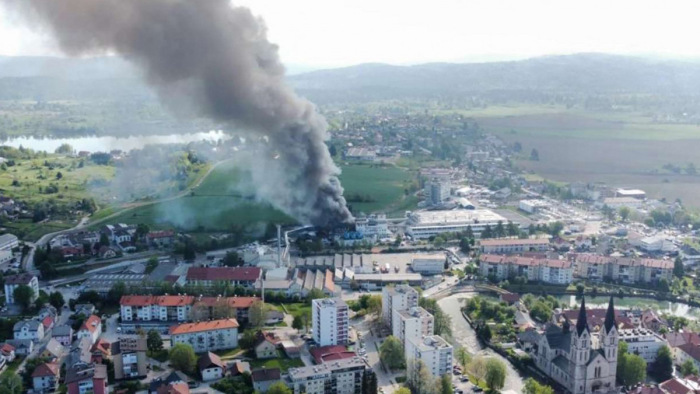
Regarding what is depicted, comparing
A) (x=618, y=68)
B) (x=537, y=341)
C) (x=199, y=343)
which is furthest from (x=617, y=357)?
(x=618, y=68)

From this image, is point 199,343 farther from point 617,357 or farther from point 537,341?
point 617,357

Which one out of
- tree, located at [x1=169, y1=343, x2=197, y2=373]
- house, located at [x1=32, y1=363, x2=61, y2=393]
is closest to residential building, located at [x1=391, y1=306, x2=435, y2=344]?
tree, located at [x1=169, y1=343, x2=197, y2=373]

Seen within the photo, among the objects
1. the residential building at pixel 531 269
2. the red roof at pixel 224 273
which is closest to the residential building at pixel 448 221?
the residential building at pixel 531 269

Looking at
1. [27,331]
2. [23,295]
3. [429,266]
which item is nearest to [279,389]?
[27,331]

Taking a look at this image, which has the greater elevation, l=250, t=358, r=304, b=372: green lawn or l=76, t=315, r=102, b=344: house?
l=76, t=315, r=102, b=344: house

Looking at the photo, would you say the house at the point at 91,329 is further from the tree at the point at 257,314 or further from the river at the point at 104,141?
the river at the point at 104,141

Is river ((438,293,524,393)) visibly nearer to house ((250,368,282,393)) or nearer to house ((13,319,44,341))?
house ((250,368,282,393))

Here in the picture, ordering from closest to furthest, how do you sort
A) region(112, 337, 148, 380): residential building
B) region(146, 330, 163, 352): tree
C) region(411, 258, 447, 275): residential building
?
region(112, 337, 148, 380): residential building < region(146, 330, 163, 352): tree < region(411, 258, 447, 275): residential building
